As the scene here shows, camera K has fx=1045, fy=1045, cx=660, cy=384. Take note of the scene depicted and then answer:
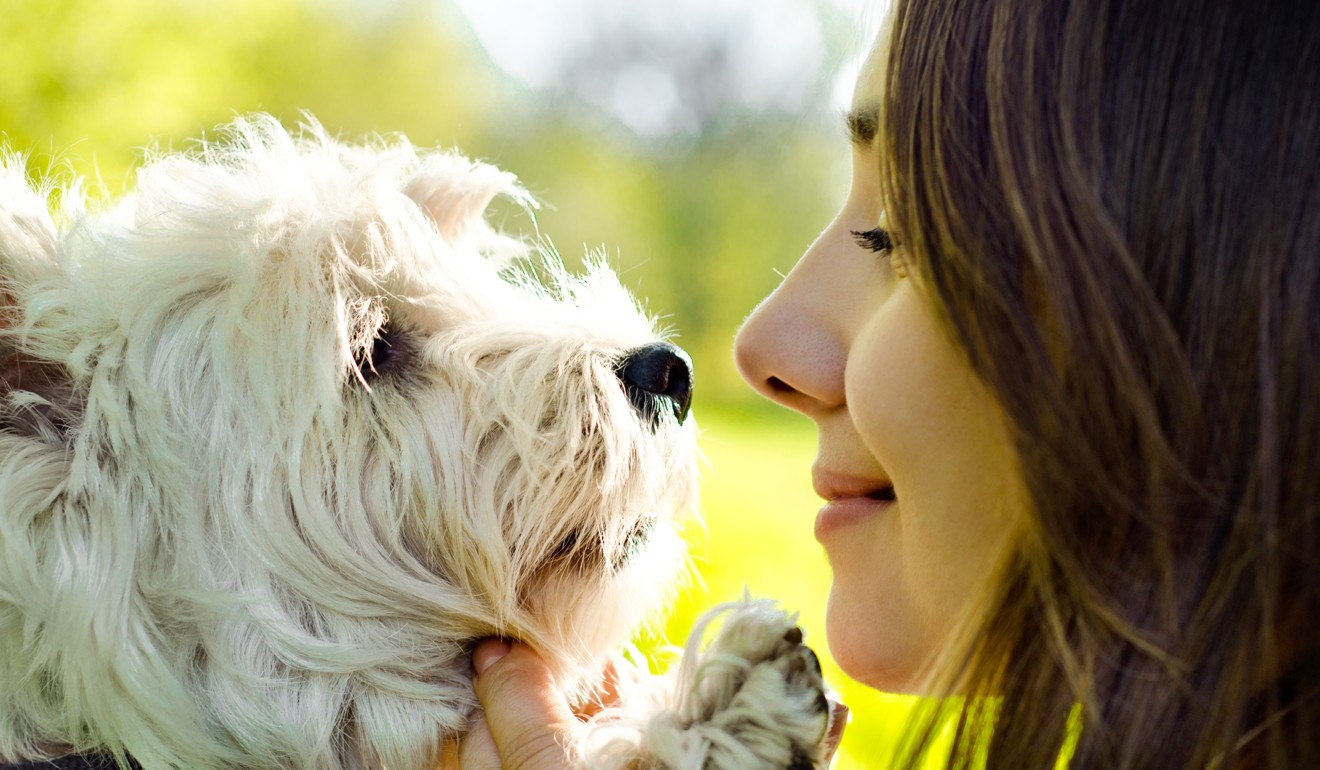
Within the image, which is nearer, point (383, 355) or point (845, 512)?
point (845, 512)

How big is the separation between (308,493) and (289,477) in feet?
0.11

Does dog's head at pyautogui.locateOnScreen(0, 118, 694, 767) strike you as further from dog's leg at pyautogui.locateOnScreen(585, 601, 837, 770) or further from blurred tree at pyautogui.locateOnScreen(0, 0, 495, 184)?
blurred tree at pyautogui.locateOnScreen(0, 0, 495, 184)

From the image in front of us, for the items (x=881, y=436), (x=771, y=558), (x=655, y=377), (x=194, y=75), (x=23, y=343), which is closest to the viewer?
(x=881, y=436)

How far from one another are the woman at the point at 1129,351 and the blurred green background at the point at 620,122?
0.57 meters

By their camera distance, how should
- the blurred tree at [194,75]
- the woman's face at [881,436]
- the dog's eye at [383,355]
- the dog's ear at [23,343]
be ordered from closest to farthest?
1. the woman's face at [881,436]
2. the dog's ear at [23,343]
3. the dog's eye at [383,355]
4. the blurred tree at [194,75]

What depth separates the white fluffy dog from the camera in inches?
53.7

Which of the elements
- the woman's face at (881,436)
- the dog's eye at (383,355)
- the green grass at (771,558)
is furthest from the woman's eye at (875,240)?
the dog's eye at (383,355)

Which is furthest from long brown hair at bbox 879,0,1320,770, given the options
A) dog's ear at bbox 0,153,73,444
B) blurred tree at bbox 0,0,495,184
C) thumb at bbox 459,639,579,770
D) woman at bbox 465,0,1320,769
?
blurred tree at bbox 0,0,495,184

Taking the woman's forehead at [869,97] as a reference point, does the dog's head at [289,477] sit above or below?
below

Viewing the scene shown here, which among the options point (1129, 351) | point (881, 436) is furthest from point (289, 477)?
point (1129, 351)

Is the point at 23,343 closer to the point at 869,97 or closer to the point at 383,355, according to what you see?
the point at 383,355

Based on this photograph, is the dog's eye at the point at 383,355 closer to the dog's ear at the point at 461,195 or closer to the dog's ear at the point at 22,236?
the dog's ear at the point at 461,195

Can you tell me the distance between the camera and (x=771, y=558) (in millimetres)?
3865

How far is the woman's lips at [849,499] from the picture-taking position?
1.41 metres
